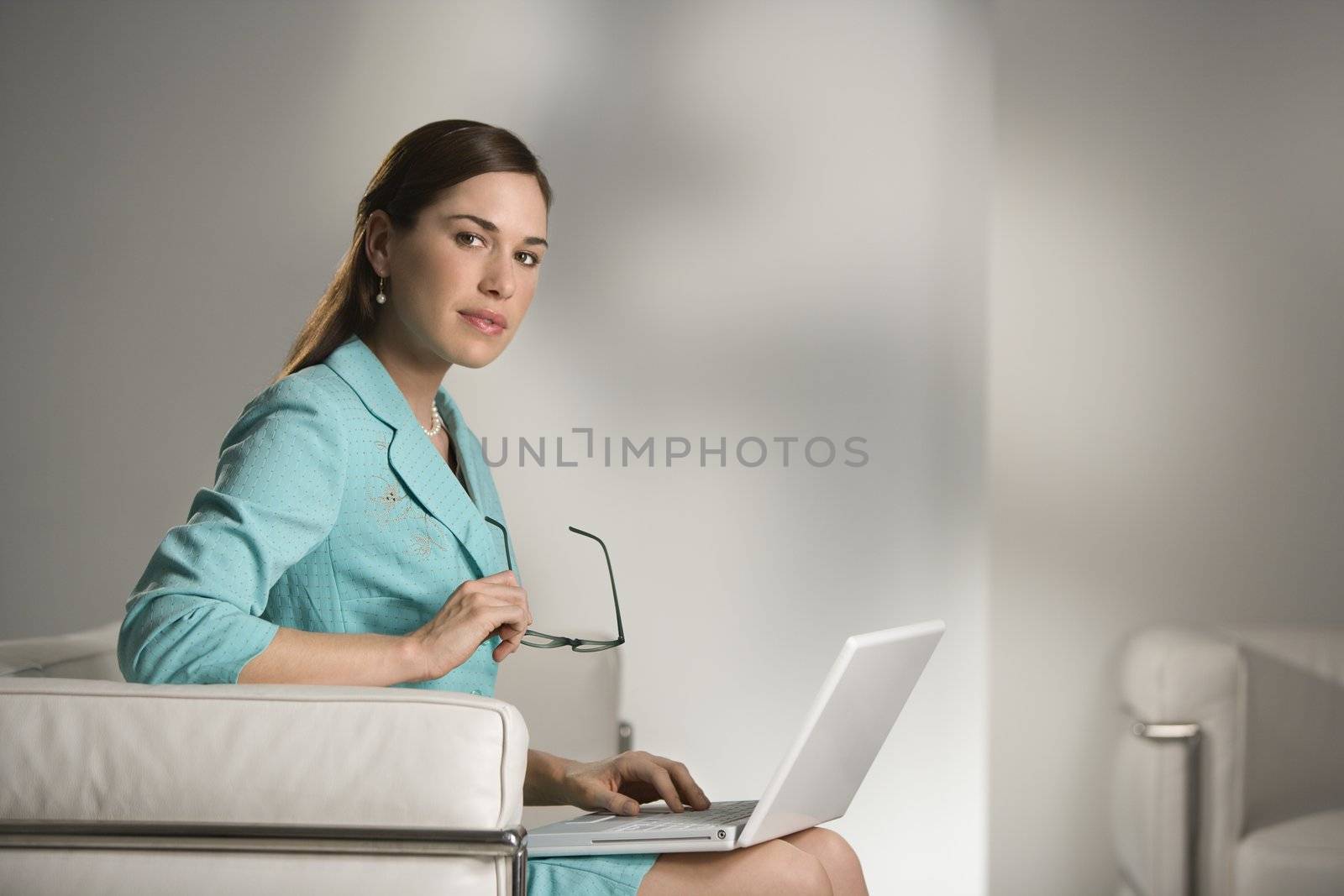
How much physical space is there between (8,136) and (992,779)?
2755mm

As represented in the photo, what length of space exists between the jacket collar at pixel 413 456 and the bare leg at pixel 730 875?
1.56ft

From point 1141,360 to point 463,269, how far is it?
1564mm

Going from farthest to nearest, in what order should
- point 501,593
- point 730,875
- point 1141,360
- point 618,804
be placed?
1. point 1141,360
2. point 618,804
3. point 501,593
4. point 730,875

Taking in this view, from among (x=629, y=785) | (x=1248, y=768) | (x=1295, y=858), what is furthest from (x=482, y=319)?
(x=1295, y=858)

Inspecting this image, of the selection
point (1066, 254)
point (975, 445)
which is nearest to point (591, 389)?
point (975, 445)

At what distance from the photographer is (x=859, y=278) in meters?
2.95

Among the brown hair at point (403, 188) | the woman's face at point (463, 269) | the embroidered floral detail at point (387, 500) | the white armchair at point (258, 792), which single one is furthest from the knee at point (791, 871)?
the brown hair at point (403, 188)

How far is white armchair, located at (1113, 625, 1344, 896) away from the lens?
232cm

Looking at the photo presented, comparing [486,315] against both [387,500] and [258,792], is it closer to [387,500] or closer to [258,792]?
[387,500]

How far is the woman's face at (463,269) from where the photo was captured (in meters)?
1.62

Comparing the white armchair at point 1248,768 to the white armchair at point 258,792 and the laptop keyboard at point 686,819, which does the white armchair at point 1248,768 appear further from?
the white armchair at point 258,792

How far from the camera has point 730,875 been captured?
1.27 m

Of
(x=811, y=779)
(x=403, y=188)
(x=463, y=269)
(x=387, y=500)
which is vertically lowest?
(x=811, y=779)

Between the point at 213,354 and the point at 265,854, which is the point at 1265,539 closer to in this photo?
the point at 265,854
